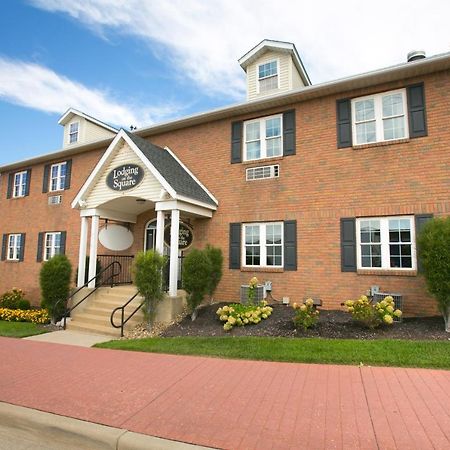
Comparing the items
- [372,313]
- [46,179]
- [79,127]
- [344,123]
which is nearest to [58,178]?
[46,179]

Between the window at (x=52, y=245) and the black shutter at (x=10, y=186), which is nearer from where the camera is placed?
the window at (x=52, y=245)

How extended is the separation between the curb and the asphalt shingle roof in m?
6.98

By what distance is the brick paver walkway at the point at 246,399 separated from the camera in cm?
363

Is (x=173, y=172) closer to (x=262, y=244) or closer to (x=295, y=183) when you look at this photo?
(x=262, y=244)

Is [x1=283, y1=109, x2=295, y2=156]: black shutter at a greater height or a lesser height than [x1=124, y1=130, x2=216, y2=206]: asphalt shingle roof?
greater

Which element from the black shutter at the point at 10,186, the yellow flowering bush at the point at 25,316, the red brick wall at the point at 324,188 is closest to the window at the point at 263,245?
the red brick wall at the point at 324,188

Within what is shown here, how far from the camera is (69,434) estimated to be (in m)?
3.91

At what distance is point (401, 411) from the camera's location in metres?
4.13

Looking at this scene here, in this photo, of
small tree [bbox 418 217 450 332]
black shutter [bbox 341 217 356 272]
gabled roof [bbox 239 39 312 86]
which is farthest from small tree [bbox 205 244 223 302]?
gabled roof [bbox 239 39 312 86]

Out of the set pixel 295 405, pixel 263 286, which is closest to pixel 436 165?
pixel 263 286

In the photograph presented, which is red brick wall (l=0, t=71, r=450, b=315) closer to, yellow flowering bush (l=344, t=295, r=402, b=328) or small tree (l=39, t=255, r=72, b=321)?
yellow flowering bush (l=344, t=295, r=402, b=328)

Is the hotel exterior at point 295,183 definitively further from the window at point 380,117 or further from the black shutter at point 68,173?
the black shutter at point 68,173

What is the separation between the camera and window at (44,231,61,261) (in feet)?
52.1

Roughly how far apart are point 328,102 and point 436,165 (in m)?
3.67
